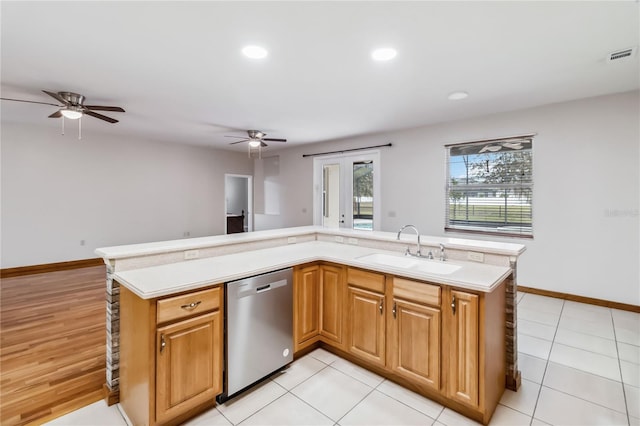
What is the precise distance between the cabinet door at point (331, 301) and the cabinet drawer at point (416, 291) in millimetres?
518

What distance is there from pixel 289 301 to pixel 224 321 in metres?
0.55

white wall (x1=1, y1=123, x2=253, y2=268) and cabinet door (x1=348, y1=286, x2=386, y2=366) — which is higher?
white wall (x1=1, y1=123, x2=253, y2=268)

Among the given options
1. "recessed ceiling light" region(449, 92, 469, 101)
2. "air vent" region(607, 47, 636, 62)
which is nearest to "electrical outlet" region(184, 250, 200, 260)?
"recessed ceiling light" region(449, 92, 469, 101)

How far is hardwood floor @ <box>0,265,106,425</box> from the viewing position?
6.67 ft

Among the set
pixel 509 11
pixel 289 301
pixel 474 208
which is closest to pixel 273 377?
pixel 289 301

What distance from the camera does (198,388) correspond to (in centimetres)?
182

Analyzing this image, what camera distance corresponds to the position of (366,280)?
227 cm

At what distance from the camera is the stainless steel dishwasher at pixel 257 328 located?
197 cm

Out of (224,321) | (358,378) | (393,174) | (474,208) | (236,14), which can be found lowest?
A: (358,378)

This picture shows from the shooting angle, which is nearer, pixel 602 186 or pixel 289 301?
pixel 289 301

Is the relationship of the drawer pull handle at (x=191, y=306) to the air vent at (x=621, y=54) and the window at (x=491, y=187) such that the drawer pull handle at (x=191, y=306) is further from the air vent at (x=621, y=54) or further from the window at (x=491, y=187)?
the window at (x=491, y=187)

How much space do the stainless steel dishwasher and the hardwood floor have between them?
3.42 ft

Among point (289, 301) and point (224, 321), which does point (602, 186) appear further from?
point (224, 321)

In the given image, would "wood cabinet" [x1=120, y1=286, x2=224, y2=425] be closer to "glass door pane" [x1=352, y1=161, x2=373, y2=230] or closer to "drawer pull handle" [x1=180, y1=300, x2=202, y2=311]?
"drawer pull handle" [x1=180, y1=300, x2=202, y2=311]
